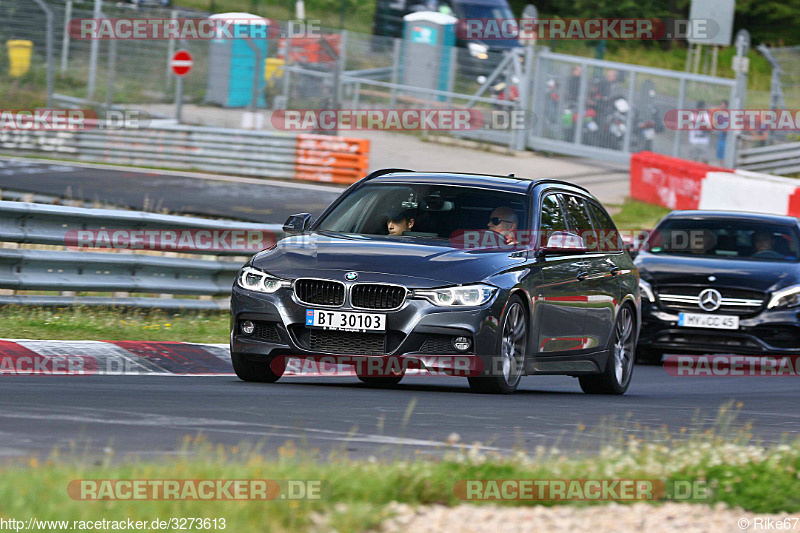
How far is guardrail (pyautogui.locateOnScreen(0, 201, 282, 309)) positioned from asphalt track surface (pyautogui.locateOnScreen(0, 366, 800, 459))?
2247 millimetres

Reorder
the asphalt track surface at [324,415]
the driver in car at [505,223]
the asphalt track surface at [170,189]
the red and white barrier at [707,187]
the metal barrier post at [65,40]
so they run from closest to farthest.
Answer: the asphalt track surface at [324,415], the driver in car at [505,223], the asphalt track surface at [170,189], the red and white barrier at [707,187], the metal barrier post at [65,40]

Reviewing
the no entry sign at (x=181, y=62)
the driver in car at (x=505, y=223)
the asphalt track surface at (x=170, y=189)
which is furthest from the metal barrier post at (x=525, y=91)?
the driver in car at (x=505, y=223)

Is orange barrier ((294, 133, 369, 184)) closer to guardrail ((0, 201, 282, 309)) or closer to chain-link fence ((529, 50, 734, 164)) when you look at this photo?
chain-link fence ((529, 50, 734, 164))

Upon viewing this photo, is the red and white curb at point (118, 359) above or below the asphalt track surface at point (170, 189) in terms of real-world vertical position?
above

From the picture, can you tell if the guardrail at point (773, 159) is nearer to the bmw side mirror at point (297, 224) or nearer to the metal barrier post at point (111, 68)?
the metal barrier post at point (111, 68)

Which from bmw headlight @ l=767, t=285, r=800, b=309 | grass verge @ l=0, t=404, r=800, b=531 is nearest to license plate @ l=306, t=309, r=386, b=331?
grass verge @ l=0, t=404, r=800, b=531

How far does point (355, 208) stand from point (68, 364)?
7.43 feet

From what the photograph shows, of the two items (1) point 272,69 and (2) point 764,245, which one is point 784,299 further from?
(1) point 272,69

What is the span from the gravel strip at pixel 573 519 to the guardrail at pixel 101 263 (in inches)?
290

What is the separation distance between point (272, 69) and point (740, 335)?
2033 centimetres

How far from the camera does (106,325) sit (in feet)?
38.5

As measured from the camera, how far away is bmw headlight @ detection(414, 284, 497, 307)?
355 inches

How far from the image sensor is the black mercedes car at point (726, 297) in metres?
13.9

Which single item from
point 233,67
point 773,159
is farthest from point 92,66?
point 773,159
